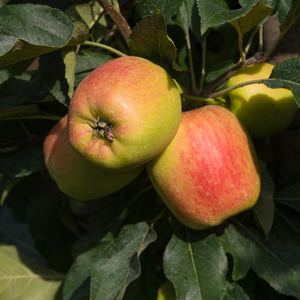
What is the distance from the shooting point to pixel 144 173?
35.7 inches

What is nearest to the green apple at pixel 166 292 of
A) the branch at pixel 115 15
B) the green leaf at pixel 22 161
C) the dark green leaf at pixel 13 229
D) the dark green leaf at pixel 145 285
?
the dark green leaf at pixel 145 285

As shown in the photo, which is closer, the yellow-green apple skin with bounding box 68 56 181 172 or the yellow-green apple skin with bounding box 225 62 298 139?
the yellow-green apple skin with bounding box 68 56 181 172

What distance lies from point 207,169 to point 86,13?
531 millimetres

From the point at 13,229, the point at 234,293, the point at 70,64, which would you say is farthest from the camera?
the point at 13,229

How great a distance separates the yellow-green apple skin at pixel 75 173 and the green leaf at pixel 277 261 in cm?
39

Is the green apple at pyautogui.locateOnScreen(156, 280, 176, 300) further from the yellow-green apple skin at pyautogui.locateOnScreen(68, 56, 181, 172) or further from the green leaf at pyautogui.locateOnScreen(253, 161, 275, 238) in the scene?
the yellow-green apple skin at pyautogui.locateOnScreen(68, 56, 181, 172)

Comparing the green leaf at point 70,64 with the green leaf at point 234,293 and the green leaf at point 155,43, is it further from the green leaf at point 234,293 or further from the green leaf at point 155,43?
the green leaf at point 234,293

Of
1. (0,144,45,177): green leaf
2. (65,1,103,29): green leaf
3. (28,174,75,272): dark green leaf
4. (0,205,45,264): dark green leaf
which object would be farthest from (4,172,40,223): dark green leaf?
(0,205,45,264): dark green leaf

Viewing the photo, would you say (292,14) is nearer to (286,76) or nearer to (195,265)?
(286,76)

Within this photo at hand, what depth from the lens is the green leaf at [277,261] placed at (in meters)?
0.70

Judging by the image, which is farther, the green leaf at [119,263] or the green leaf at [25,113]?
the green leaf at [25,113]

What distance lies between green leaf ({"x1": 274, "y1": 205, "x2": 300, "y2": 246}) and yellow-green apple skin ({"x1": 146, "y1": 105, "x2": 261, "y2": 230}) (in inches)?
9.3

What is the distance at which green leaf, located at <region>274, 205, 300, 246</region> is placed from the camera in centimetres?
79

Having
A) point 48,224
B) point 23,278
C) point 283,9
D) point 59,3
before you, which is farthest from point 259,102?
point 23,278
